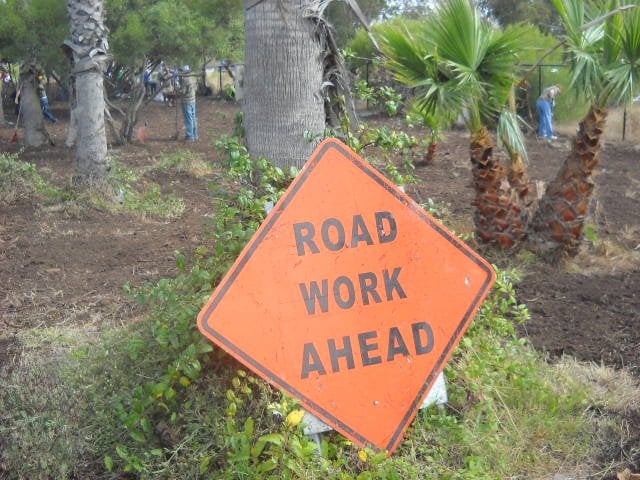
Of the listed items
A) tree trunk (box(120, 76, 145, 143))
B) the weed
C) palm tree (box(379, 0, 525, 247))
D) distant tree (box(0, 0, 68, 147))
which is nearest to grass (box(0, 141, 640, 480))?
palm tree (box(379, 0, 525, 247))

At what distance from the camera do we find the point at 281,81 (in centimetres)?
433

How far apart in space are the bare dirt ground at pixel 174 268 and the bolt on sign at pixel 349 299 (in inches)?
29.1

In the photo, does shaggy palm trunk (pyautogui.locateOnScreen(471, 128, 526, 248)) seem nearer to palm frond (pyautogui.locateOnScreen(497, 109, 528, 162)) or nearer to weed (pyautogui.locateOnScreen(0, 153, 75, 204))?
palm frond (pyautogui.locateOnScreen(497, 109, 528, 162))

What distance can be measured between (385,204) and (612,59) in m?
5.08

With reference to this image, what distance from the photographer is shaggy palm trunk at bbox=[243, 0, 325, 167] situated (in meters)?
4.26

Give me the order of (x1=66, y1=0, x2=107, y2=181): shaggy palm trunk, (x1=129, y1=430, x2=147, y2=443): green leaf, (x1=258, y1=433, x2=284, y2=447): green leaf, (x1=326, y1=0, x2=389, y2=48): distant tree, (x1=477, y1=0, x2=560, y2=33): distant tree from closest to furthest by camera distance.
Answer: (x1=258, y1=433, x2=284, y2=447): green leaf → (x1=129, y1=430, x2=147, y2=443): green leaf → (x1=66, y1=0, x2=107, y2=181): shaggy palm trunk → (x1=326, y1=0, x2=389, y2=48): distant tree → (x1=477, y1=0, x2=560, y2=33): distant tree

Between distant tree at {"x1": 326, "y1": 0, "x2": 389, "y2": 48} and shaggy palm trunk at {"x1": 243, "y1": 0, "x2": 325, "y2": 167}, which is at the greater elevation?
shaggy palm trunk at {"x1": 243, "y1": 0, "x2": 325, "y2": 167}

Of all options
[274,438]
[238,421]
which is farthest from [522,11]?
[274,438]

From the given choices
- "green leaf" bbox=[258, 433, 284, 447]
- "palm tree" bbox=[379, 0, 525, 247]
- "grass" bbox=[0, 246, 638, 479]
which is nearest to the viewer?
"green leaf" bbox=[258, 433, 284, 447]

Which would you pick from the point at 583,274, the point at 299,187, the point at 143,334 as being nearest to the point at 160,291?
the point at 143,334

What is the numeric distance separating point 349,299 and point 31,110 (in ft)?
52.8

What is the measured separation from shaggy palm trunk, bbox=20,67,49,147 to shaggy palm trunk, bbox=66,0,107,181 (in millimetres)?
7322

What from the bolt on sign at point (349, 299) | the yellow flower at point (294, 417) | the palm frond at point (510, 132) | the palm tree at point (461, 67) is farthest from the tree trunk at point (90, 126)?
the yellow flower at point (294, 417)

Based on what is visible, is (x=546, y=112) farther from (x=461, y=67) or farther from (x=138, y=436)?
(x=138, y=436)
